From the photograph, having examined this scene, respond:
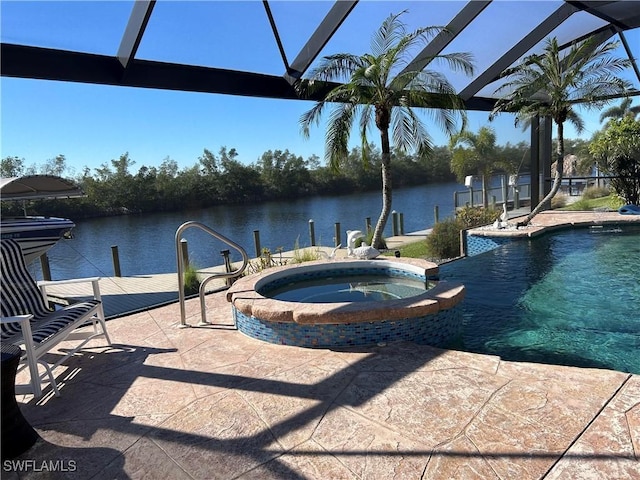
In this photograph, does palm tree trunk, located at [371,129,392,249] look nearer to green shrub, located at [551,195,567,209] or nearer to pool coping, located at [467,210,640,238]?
pool coping, located at [467,210,640,238]

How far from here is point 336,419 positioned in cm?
234

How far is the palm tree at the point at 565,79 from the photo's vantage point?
30.2ft

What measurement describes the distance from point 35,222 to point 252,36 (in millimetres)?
4107

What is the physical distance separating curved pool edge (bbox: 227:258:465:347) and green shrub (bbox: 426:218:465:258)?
5.11 meters

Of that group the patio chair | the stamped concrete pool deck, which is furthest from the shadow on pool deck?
the patio chair

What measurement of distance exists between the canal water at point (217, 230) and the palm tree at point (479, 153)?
6.44 feet

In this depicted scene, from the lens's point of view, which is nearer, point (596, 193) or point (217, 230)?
point (596, 193)

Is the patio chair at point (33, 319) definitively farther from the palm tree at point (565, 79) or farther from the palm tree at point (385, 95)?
the palm tree at point (565, 79)

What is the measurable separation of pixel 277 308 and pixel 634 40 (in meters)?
11.6

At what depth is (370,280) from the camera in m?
5.29

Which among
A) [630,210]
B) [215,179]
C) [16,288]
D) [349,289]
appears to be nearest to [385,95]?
[349,289]

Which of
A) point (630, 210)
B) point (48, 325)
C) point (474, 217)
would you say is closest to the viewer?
point (48, 325)

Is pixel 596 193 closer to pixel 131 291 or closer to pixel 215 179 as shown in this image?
pixel 131 291

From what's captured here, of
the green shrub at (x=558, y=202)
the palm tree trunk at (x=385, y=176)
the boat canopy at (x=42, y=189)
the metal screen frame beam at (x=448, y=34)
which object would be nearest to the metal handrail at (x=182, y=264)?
the boat canopy at (x=42, y=189)
